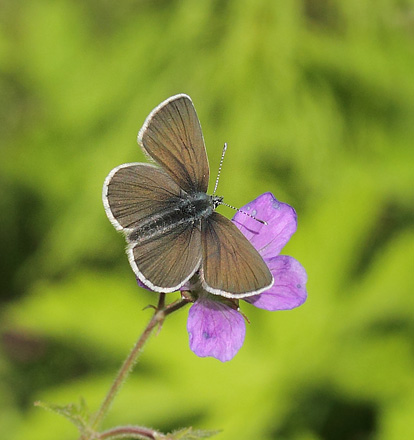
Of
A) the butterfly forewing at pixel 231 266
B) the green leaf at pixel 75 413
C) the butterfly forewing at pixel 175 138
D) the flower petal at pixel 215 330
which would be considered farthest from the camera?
the green leaf at pixel 75 413

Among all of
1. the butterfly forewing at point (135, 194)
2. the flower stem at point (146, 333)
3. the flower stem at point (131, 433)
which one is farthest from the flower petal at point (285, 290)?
the flower stem at point (131, 433)

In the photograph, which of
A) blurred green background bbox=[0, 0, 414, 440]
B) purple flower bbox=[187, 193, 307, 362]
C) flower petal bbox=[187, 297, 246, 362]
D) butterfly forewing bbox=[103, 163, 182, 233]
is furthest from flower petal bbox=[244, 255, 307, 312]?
blurred green background bbox=[0, 0, 414, 440]

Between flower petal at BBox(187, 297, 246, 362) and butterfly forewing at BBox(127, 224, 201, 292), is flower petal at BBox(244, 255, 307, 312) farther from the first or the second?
butterfly forewing at BBox(127, 224, 201, 292)

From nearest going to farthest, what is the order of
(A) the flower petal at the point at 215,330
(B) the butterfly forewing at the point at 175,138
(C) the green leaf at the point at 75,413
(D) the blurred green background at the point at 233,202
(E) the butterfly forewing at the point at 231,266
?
(E) the butterfly forewing at the point at 231,266, (A) the flower petal at the point at 215,330, (B) the butterfly forewing at the point at 175,138, (C) the green leaf at the point at 75,413, (D) the blurred green background at the point at 233,202

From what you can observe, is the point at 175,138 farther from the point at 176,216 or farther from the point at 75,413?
the point at 75,413

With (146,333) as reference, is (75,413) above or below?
below

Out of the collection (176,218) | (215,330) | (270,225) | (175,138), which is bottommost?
(215,330)

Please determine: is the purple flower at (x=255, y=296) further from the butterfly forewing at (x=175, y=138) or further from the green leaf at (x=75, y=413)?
the green leaf at (x=75, y=413)

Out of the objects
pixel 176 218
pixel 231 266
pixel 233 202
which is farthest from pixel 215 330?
pixel 233 202
